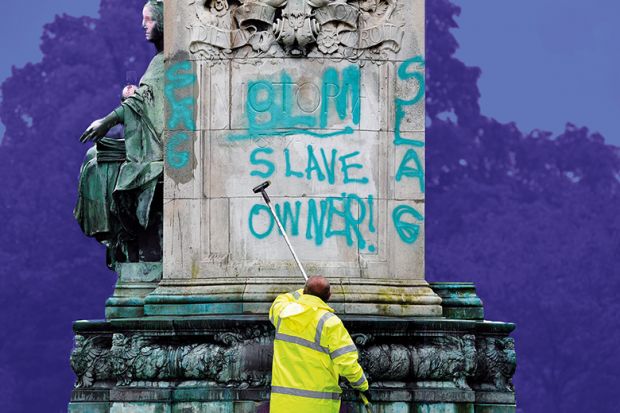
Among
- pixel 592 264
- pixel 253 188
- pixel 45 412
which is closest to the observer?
pixel 253 188

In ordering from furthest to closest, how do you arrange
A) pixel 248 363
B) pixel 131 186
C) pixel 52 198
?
pixel 52 198 → pixel 131 186 → pixel 248 363

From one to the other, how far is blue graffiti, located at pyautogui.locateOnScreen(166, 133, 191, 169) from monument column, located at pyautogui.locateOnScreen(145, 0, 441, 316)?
11mm

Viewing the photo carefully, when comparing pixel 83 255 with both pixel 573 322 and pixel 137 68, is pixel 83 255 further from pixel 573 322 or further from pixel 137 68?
pixel 573 322

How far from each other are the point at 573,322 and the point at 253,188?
40.0 metres

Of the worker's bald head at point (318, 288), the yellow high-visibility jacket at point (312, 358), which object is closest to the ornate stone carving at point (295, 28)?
the worker's bald head at point (318, 288)

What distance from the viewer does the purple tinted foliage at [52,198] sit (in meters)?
64.8

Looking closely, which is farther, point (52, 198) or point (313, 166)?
point (52, 198)

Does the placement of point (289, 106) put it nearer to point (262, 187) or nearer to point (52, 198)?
point (262, 187)

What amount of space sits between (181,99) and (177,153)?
1.94ft

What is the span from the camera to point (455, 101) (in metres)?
70.4

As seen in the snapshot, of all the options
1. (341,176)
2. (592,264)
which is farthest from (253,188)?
(592,264)

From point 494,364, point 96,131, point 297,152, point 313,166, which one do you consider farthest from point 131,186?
point 494,364

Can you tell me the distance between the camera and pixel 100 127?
2969 cm

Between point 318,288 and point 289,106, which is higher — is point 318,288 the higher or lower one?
the lower one
